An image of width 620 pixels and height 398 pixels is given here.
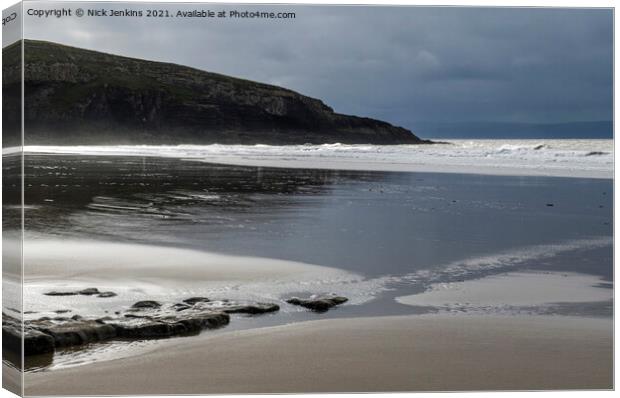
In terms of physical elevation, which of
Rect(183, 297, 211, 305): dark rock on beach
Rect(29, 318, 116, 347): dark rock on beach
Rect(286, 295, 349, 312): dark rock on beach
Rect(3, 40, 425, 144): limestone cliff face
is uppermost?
Rect(3, 40, 425, 144): limestone cliff face

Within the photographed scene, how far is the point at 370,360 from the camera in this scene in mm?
5871

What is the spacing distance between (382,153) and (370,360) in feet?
6.35

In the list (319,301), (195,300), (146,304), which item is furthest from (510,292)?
(146,304)

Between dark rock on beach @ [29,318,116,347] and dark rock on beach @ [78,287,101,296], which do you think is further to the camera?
dark rock on beach @ [78,287,101,296]

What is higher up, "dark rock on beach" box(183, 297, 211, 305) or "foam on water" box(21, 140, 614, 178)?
"foam on water" box(21, 140, 614, 178)

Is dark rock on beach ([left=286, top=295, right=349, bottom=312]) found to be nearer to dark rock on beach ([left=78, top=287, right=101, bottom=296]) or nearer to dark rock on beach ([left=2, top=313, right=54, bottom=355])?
dark rock on beach ([left=78, top=287, right=101, bottom=296])

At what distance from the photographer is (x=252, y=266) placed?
255 inches

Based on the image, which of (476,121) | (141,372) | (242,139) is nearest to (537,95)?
(476,121)

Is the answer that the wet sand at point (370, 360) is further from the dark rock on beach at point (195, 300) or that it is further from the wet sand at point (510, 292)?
the dark rock on beach at point (195, 300)

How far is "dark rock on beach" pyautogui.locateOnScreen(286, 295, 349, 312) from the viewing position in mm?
6223

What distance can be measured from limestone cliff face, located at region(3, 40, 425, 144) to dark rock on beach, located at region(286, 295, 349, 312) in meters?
1.18

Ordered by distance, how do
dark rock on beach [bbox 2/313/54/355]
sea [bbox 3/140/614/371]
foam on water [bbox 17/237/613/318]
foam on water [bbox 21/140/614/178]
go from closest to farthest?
dark rock on beach [bbox 2/313/54/355], foam on water [bbox 17/237/613/318], sea [bbox 3/140/614/371], foam on water [bbox 21/140/614/178]

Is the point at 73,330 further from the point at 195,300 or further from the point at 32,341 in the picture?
the point at 195,300

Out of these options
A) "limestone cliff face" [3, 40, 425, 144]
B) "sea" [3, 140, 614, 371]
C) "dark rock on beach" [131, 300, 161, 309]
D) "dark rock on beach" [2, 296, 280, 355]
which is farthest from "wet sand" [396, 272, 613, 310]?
"dark rock on beach" [131, 300, 161, 309]
